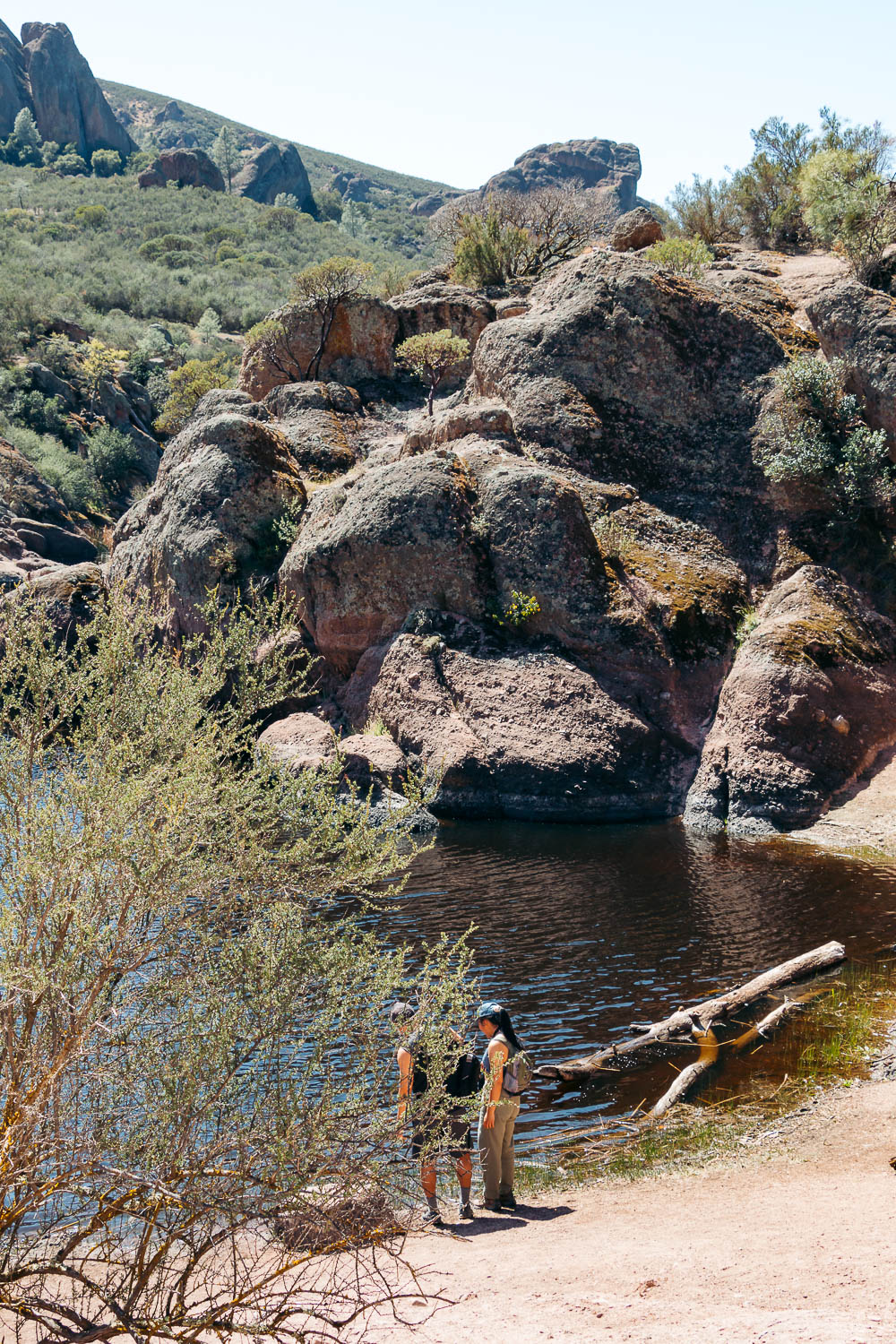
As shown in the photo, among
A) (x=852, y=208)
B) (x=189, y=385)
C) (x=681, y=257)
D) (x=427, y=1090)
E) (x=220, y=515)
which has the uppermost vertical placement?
(x=852, y=208)

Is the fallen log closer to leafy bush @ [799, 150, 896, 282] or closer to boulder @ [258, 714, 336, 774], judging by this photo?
boulder @ [258, 714, 336, 774]

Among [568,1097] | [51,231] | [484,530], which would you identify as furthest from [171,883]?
[51,231]

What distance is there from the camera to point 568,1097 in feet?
31.2

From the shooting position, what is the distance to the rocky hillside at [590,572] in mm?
20141

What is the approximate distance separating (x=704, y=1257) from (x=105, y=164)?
12552cm

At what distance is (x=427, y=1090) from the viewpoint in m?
6.24

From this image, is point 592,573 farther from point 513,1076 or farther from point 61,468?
point 61,468

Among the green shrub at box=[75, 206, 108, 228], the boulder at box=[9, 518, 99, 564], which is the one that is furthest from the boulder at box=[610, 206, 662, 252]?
the green shrub at box=[75, 206, 108, 228]

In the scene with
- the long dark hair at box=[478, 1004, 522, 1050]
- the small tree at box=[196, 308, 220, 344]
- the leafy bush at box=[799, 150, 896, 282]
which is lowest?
the long dark hair at box=[478, 1004, 522, 1050]

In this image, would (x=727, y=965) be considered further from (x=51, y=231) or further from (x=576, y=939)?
(x=51, y=231)

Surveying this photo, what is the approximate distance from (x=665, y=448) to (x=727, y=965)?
16.0m

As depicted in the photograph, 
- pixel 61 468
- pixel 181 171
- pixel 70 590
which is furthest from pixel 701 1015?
pixel 181 171

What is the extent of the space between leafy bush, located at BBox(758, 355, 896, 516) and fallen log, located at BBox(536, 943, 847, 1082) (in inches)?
531

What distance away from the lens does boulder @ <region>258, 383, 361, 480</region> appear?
98.1 feet
